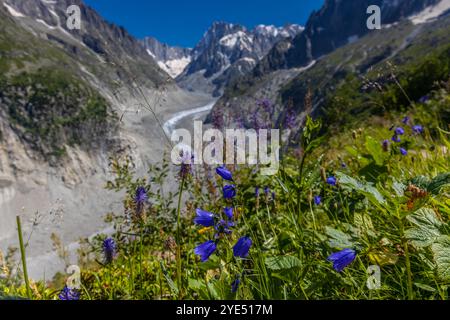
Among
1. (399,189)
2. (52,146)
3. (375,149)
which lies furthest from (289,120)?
(52,146)

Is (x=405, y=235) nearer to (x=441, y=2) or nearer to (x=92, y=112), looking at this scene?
(x=92, y=112)

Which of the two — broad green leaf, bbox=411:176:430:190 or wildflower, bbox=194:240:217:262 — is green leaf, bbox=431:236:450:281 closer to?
broad green leaf, bbox=411:176:430:190

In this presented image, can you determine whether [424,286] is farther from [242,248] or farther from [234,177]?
[234,177]

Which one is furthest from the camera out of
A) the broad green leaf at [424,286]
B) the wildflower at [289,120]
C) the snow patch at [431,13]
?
the snow patch at [431,13]

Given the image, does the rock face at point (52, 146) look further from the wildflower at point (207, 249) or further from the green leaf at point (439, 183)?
the green leaf at point (439, 183)

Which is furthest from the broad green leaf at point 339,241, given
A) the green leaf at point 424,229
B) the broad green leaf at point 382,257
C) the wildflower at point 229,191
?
the wildflower at point 229,191

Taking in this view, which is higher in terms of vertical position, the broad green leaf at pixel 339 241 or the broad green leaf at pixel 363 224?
the broad green leaf at pixel 363 224
